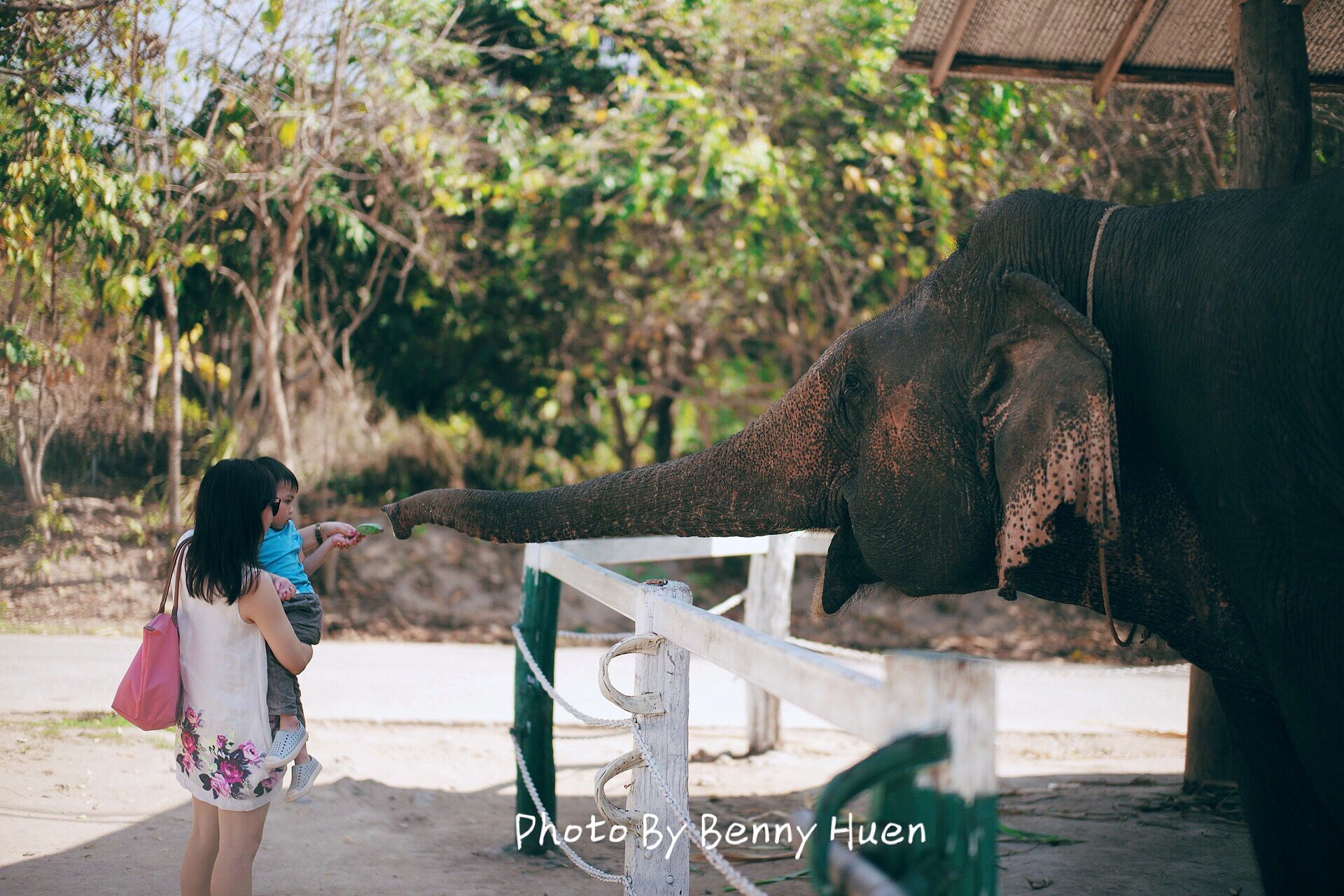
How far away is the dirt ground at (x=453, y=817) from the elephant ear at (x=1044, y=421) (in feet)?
5.76

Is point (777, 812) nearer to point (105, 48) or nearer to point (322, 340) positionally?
point (105, 48)

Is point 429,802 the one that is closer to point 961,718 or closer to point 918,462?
point 918,462

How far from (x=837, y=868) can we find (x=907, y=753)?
0.53 feet

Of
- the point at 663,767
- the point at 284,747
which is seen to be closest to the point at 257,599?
the point at 284,747

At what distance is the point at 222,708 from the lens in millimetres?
2602

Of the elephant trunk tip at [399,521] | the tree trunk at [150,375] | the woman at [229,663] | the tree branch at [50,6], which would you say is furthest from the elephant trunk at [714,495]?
the tree trunk at [150,375]

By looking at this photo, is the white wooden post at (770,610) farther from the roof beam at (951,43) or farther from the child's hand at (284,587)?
the child's hand at (284,587)

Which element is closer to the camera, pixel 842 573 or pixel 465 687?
pixel 842 573

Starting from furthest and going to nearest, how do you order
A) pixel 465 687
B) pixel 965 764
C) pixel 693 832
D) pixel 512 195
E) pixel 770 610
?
pixel 512 195 < pixel 465 687 < pixel 770 610 < pixel 693 832 < pixel 965 764

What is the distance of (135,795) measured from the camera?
4082 millimetres

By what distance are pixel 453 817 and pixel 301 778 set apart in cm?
138

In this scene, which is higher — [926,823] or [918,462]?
[918,462]

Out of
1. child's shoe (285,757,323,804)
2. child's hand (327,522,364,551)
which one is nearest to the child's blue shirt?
child's hand (327,522,364,551)

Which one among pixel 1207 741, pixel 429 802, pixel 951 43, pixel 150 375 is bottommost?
pixel 429 802
